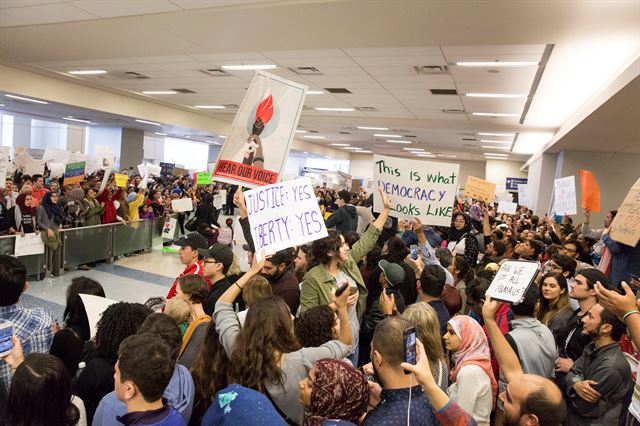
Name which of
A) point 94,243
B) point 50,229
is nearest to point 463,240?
point 50,229

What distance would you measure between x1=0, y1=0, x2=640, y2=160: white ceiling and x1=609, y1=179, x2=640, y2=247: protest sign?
211 cm

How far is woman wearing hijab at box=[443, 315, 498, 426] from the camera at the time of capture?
103 inches

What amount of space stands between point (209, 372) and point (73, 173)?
1150 cm

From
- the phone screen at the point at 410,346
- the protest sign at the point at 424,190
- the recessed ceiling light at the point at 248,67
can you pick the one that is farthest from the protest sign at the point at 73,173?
the phone screen at the point at 410,346

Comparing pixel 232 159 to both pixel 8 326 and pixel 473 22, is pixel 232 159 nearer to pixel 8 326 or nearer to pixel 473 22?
pixel 8 326

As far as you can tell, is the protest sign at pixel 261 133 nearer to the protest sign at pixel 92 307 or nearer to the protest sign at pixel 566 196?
the protest sign at pixel 92 307

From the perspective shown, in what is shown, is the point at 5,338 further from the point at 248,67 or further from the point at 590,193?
the point at 590,193

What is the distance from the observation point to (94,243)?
10.1 m

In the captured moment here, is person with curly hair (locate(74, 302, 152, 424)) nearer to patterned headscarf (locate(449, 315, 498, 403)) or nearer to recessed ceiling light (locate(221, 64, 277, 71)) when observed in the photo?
patterned headscarf (locate(449, 315, 498, 403))

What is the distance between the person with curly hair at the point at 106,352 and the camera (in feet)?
8.17

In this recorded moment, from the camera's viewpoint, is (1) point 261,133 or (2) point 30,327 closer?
(2) point 30,327

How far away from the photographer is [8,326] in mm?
2268

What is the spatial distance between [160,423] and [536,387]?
157cm

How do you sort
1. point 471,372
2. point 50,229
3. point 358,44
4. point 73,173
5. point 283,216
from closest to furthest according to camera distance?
point 471,372
point 283,216
point 358,44
point 50,229
point 73,173
